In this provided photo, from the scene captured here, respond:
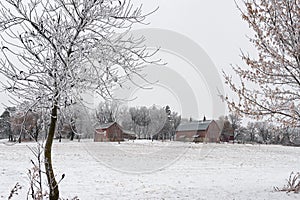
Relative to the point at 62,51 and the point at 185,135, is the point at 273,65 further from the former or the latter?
the point at 185,135

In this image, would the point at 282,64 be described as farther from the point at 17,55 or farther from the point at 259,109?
the point at 17,55

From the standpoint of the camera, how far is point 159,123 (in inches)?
2579

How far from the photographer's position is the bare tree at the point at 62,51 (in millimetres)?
4613

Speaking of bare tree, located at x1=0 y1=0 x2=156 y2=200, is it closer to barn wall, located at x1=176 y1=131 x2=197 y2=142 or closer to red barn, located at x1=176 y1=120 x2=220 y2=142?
red barn, located at x1=176 y1=120 x2=220 y2=142

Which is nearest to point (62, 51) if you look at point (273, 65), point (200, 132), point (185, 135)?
point (273, 65)

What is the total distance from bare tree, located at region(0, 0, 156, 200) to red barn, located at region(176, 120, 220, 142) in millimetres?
47662

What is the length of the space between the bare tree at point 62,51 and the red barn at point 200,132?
156ft

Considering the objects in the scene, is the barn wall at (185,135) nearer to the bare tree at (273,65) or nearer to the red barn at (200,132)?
the red barn at (200,132)

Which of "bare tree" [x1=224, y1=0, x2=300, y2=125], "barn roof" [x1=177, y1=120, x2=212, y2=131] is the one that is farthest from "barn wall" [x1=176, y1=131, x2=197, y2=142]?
"bare tree" [x1=224, y1=0, x2=300, y2=125]

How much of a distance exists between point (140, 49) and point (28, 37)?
6.34 ft

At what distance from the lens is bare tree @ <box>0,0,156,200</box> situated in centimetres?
461

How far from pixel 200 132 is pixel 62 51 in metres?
50.7

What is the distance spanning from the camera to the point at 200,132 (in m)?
53.8

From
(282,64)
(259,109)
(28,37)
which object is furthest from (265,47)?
(28,37)
